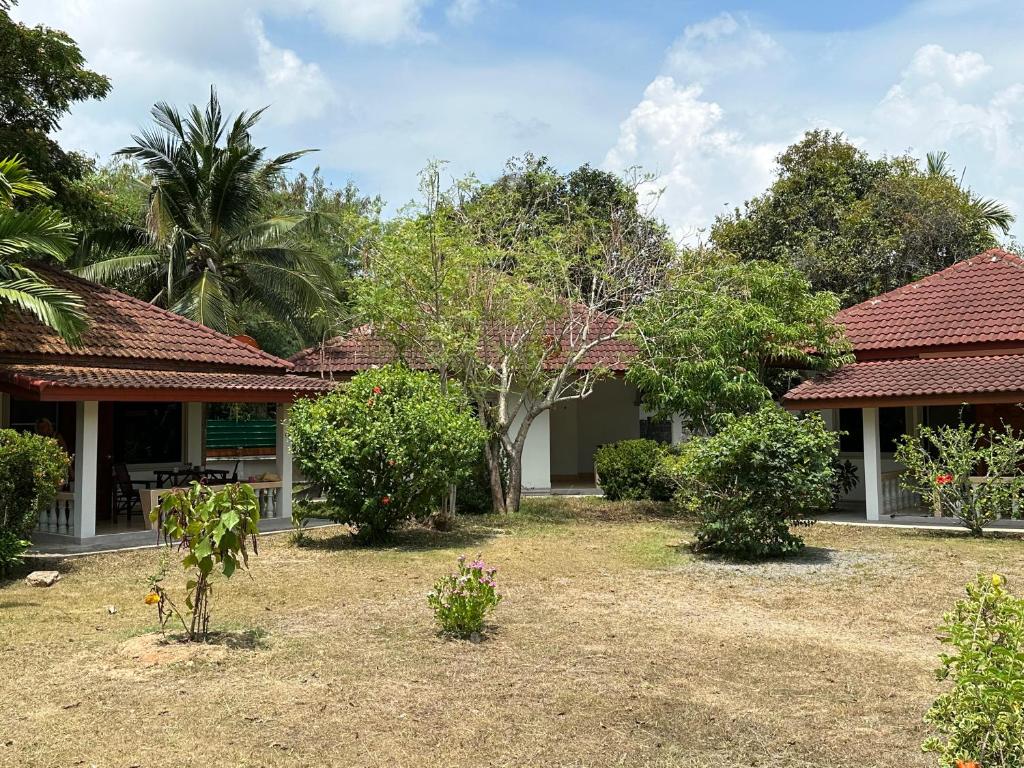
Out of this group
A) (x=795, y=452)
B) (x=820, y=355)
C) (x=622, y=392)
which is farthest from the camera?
(x=622, y=392)

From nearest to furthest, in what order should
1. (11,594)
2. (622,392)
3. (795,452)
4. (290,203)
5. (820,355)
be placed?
(11,594) < (795,452) < (820,355) < (622,392) < (290,203)

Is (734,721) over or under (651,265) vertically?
under

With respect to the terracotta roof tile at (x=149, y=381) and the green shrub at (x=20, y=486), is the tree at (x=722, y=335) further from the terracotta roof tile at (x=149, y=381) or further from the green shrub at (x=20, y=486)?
the green shrub at (x=20, y=486)

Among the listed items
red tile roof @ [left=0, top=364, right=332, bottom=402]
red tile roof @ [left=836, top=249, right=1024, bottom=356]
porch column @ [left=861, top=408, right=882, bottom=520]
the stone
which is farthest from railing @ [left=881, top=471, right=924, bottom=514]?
the stone

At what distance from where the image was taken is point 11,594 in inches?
355

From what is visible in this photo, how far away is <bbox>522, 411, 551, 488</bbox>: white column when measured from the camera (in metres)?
21.0

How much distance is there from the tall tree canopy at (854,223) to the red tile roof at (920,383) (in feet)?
27.8

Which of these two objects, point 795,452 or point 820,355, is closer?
point 795,452

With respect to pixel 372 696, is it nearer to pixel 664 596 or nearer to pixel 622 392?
pixel 664 596

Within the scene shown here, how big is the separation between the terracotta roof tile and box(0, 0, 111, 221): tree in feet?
16.3

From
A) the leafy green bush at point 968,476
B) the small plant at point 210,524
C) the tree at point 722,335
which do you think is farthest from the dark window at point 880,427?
the small plant at point 210,524

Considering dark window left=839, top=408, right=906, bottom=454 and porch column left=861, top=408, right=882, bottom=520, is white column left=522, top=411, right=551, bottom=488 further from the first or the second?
porch column left=861, top=408, right=882, bottom=520

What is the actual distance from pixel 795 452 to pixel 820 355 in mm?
7869

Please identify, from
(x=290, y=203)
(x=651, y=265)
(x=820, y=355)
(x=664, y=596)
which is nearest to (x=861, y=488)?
(x=820, y=355)
